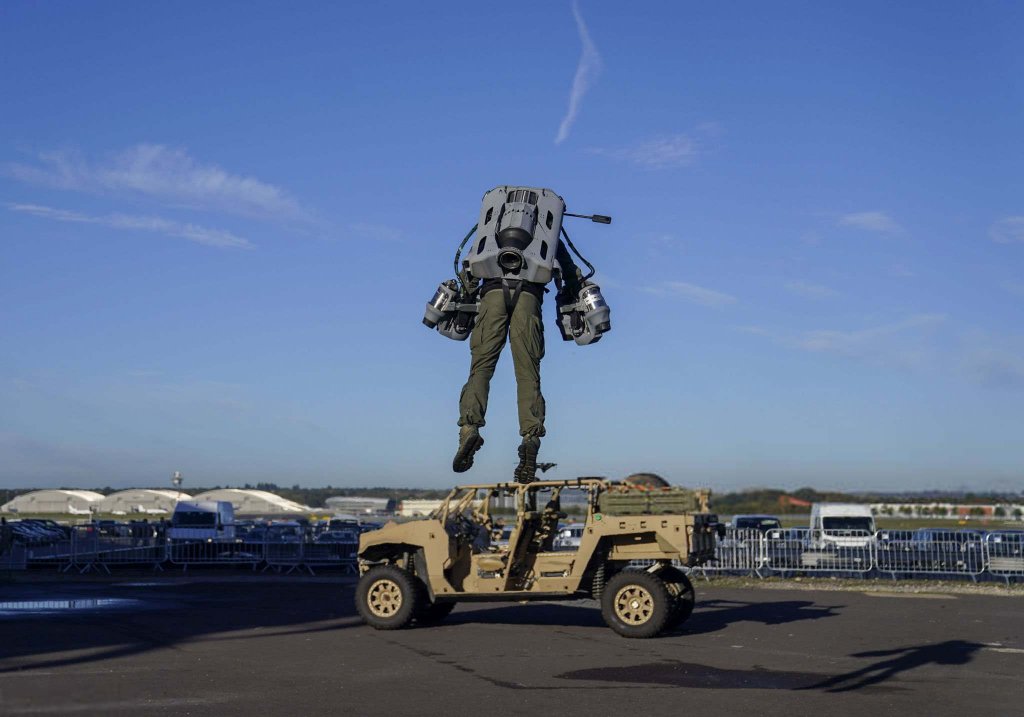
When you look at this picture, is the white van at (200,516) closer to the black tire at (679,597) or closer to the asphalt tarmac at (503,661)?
the asphalt tarmac at (503,661)

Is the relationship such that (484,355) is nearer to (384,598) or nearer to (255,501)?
(384,598)

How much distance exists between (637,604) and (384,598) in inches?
154

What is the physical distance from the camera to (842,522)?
3300 centimetres

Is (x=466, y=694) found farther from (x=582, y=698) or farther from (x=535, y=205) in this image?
(x=535, y=205)

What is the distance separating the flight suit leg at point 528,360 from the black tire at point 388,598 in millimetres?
2827

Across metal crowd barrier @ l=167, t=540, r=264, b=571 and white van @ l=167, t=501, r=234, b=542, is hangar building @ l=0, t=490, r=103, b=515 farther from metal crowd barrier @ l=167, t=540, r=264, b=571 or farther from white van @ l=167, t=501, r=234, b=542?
metal crowd barrier @ l=167, t=540, r=264, b=571

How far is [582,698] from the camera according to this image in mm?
10383

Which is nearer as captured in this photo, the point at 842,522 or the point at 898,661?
the point at 898,661

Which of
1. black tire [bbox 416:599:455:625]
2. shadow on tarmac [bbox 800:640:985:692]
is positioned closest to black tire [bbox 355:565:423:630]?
black tire [bbox 416:599:455:625]

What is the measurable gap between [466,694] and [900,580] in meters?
19.7

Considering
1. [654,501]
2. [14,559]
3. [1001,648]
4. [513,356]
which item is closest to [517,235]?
[513,356]

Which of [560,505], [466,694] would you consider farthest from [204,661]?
[560,505]

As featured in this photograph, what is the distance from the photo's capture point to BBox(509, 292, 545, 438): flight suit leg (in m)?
17.1

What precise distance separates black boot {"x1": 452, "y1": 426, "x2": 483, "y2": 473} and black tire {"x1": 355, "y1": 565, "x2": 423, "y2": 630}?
6.16 feet
